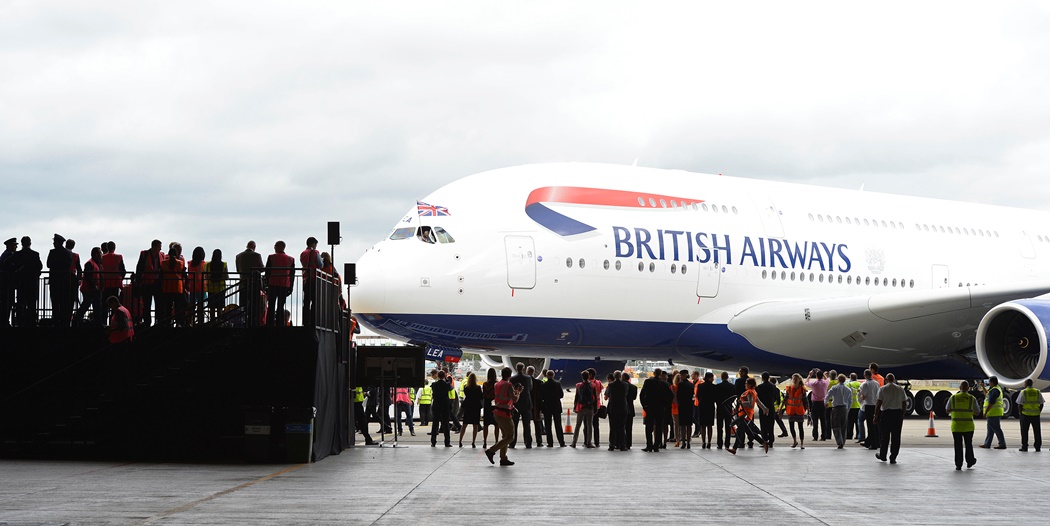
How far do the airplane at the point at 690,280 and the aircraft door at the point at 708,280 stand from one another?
3 centimetres

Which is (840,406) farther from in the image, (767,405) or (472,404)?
(472,404)

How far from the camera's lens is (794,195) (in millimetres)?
23906

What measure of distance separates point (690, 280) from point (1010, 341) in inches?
211

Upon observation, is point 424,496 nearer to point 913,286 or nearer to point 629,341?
point 629,341

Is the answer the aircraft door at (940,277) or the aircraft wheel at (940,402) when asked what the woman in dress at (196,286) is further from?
the aircraft wheel at (940,402)

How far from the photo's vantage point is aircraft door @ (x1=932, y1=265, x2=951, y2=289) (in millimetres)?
24719

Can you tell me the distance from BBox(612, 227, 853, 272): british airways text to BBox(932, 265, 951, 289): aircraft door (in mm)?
2306

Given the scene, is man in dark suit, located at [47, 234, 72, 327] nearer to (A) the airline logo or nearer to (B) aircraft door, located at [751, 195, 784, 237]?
(A) the airline logo

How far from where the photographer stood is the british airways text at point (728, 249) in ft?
68.9

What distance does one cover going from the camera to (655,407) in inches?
676

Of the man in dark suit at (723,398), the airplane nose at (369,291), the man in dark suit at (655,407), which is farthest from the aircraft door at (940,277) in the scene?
the airplane nose at (369,291)

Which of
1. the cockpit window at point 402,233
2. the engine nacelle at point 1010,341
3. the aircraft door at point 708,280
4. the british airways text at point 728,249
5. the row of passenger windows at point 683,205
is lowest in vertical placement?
the engine nacelle at point 1010,341

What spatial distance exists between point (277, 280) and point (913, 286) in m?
14.4

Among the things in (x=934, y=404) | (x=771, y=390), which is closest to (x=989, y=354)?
(x=771, y=390)
